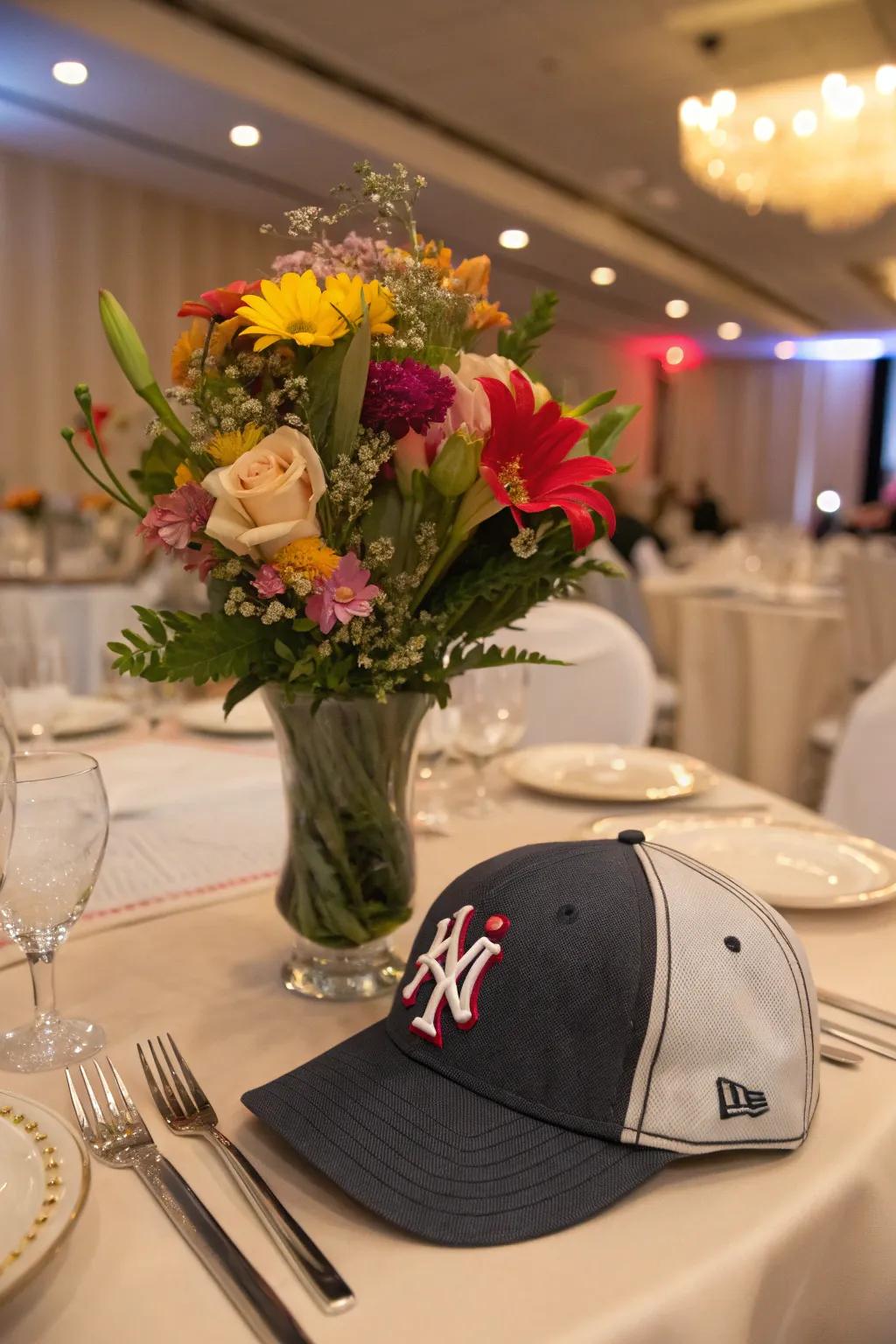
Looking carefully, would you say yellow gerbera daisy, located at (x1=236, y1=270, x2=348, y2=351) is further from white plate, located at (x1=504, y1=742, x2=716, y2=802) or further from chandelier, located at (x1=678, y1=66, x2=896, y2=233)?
chandelier, located at (x1=678, y1=66, x2=896, y2=233)

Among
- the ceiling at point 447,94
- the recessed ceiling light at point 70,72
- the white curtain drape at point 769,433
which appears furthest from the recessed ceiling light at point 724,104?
the white curtain drape at point 769,433

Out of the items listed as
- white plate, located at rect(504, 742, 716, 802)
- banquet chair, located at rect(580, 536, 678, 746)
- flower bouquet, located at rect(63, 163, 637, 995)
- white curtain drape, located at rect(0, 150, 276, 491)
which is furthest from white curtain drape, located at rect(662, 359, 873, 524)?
flower bouquet, located at rect(63, 163, 637, 995)

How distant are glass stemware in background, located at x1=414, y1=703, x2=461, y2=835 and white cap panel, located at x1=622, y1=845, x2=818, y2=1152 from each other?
562 millimetres

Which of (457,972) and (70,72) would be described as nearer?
(457,972)

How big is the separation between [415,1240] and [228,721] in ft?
3.30

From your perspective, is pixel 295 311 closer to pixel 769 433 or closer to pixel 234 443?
pixel 234 443

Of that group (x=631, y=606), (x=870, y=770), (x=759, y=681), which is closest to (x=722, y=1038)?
(x=870, y=770)

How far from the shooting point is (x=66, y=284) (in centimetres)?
702

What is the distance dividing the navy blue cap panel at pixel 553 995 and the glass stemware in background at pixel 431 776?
509 mm

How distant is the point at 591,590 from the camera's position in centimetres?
421

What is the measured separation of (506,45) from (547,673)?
418cm

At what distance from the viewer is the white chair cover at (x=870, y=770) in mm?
1421

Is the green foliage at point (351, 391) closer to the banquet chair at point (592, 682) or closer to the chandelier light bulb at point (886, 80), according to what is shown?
the banquet chair at point (592, 682)

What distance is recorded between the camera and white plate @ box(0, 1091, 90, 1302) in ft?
1.45
